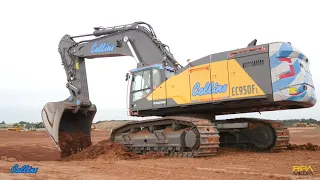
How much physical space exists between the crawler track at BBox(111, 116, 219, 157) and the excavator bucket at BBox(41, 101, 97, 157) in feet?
5.09

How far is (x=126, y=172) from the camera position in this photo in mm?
7559

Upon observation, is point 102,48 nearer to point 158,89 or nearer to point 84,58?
point 84,58

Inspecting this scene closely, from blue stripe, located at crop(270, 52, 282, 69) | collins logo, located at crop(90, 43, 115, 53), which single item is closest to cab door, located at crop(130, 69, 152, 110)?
collins logo, located at crop(90, 43, 115, 53)

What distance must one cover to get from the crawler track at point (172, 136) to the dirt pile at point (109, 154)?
1.16 feet

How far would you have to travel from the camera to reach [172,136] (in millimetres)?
11125

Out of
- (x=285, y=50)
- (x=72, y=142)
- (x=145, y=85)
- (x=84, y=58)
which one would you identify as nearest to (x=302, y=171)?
(x=285, y=50)

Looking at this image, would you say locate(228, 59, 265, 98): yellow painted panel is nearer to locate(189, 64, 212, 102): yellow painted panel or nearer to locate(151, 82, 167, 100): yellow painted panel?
locate(189, 64, 212, 102): yellow painted panel

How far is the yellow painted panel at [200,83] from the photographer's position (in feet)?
34.7

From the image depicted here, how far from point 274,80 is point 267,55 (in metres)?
0.72

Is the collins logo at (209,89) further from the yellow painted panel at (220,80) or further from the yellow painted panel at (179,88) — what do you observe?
the yellow painted panel at (179,88)

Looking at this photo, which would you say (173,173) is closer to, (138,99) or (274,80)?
(274,80)

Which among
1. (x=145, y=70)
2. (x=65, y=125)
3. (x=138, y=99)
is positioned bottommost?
(x=65, y=125)

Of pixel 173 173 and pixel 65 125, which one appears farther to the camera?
pixel 65 125

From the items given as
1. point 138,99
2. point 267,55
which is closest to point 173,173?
point 267,55
